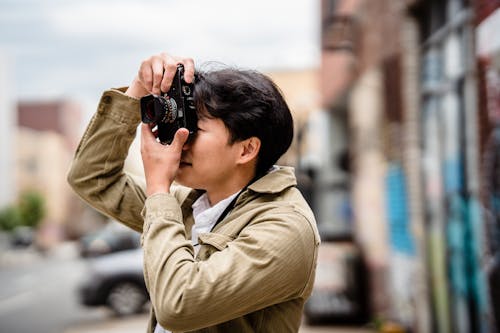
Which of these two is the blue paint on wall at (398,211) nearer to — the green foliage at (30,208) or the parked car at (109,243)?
the parked car at (109,243)

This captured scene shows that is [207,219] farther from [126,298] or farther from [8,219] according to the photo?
[8,219]

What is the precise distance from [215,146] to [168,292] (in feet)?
1.32

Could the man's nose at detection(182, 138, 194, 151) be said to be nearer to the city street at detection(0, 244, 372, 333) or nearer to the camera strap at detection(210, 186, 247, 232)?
the camera strap at detection(210, 186, 247, 232)

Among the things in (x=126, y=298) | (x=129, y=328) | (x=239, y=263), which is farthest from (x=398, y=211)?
(x=239, y=263)

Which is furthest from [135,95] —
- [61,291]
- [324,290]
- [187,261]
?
[61,291]

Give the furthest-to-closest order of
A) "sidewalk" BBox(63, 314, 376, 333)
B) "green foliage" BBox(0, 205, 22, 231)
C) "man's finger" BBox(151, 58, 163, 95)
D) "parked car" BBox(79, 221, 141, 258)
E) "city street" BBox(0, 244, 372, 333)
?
"green foliage" BBox(0, 205, 22, 231)
"parked car" BBox(79, 221, 141, 258)
"city street" BBox(0, 244, 372, 333)
"sidewalk" BBox(63, 314, 376, 333)
"man's finger" BBox(151, 58, 163, 95)

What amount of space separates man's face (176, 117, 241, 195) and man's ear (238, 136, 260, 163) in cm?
1

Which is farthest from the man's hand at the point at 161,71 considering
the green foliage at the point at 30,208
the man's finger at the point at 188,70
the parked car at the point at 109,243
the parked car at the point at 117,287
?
the green foliage at the point at 30,208

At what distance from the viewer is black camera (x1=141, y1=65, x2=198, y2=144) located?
1.74 m

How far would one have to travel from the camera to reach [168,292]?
1.54m

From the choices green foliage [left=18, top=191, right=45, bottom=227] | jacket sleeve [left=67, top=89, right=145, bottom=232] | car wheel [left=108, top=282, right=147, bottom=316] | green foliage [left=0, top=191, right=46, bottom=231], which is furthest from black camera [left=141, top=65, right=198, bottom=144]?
green foliage [left=18, top=191, right=45, bottom=227]

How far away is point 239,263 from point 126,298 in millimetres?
10799

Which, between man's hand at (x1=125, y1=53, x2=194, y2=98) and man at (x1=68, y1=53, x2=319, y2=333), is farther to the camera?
man's hand at (x1=125, y1=53, x2=194, y2=98)

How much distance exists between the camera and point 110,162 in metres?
2.09
